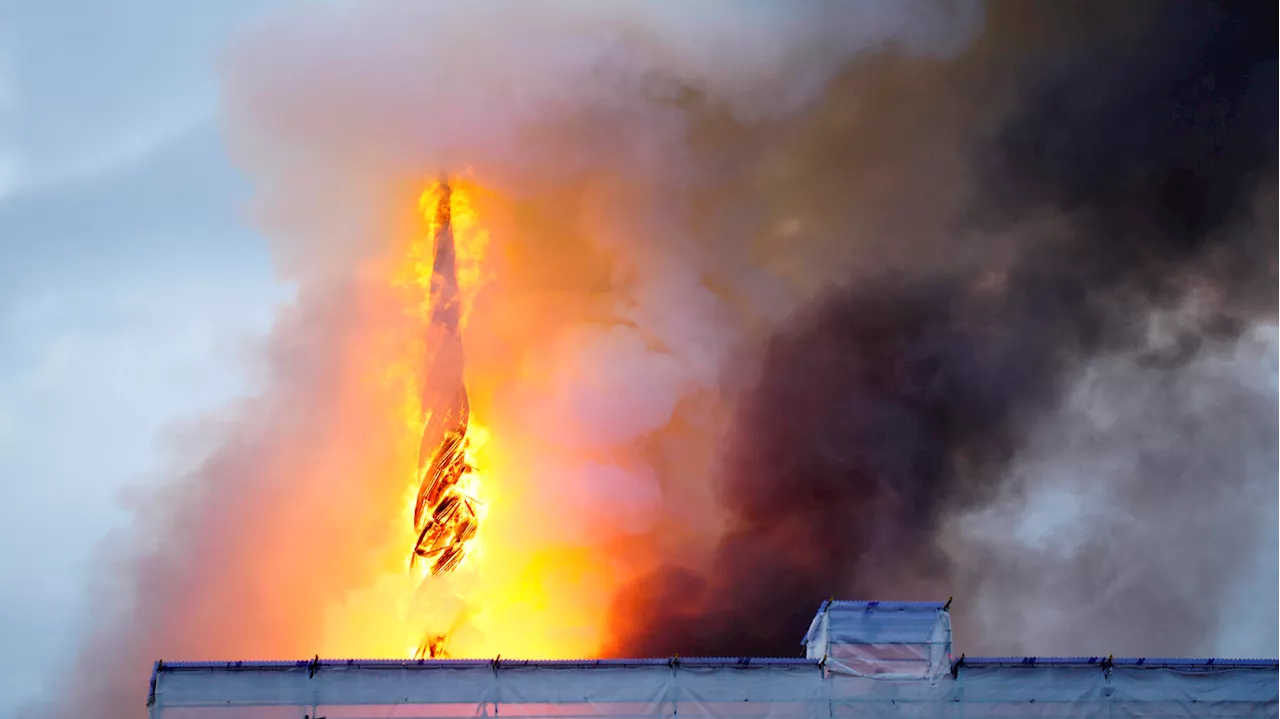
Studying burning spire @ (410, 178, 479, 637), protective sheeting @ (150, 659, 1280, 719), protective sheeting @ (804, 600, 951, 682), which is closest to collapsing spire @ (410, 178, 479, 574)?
burning spire @ (410, 178, 479, 637)

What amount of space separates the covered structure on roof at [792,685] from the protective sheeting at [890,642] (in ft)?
0.07

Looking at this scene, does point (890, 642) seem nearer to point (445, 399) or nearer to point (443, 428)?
point (443, 428)

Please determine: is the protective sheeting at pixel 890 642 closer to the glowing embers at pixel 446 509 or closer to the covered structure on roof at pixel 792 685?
the covered structure on roof at pixel 792 685

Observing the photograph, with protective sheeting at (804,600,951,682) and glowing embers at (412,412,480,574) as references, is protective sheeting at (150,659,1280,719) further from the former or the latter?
glowing embers at (412,412,480,574)

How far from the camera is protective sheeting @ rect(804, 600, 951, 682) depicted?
31312mm

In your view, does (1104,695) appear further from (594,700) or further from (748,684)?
(594,700)

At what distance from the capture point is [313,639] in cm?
4125

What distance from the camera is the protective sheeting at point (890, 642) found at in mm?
31312

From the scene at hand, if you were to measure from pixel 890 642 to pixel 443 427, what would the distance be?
16061 mm

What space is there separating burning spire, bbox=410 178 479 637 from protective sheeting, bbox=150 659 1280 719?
338 inches

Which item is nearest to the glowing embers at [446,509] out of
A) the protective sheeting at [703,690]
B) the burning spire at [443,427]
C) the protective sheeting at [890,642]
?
the burning spire at [443,427]

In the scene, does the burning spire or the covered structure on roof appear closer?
the covered structure on roof

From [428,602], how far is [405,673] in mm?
9274

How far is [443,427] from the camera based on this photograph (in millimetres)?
42281
